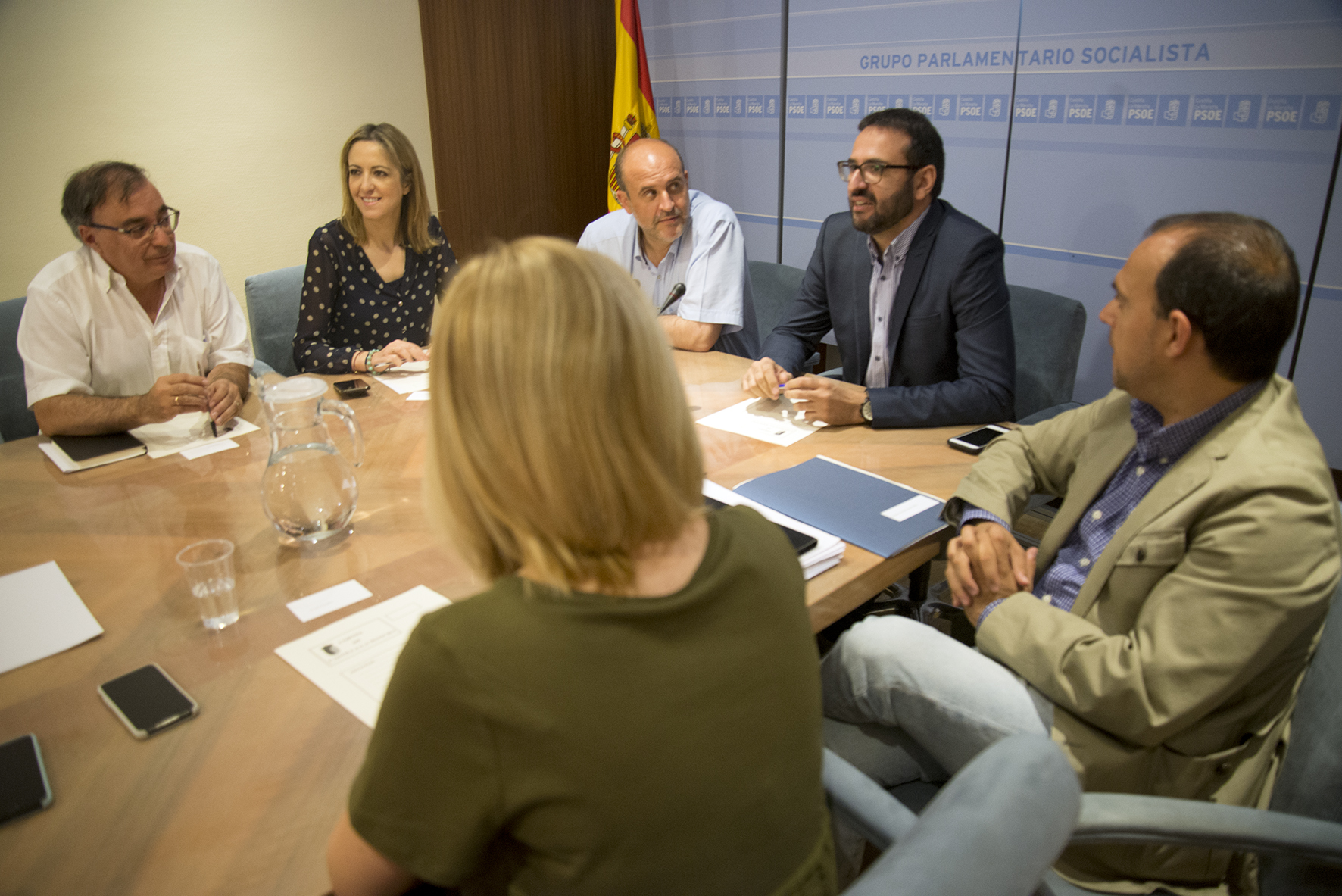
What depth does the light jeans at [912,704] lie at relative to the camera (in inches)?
51.3

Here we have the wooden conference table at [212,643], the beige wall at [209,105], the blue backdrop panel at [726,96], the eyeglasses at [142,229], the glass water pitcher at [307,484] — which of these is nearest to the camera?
the wooden conference table at [212,643]

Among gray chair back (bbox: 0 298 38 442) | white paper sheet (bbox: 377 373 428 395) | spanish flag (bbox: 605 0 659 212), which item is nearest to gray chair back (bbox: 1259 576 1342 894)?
white paper sheet (bbox: 377 373 428 395)

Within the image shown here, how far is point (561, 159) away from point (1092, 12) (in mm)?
2986

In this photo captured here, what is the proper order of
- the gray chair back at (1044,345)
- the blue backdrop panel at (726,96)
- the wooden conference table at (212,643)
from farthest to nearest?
the blue backdrop panel at (726,96)
the gray chair back at (1044,345)
the wooden conference table at (212,643)

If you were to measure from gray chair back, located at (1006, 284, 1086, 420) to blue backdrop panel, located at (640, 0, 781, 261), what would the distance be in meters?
2.10

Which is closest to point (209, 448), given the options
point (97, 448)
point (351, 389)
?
point (97, 448)

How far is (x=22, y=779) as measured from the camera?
1011 millimetres

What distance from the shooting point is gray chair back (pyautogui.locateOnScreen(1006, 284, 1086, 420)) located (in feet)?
8.27

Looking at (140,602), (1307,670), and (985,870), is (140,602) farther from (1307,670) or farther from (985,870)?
(1307,670)

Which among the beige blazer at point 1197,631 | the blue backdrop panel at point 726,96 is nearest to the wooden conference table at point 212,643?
the beige blazer at point 1197,631

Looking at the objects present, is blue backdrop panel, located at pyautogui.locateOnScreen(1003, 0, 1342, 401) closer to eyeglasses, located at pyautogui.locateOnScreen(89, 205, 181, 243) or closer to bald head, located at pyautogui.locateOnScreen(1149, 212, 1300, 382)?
bald head, located at pyautogui.locateOnScreen(1149, 212, 1300, 382)

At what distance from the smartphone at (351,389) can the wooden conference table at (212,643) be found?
205 mm

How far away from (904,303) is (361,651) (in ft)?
5.93

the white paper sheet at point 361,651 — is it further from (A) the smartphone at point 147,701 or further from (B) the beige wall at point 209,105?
(B) the beige wall at point 209,105
